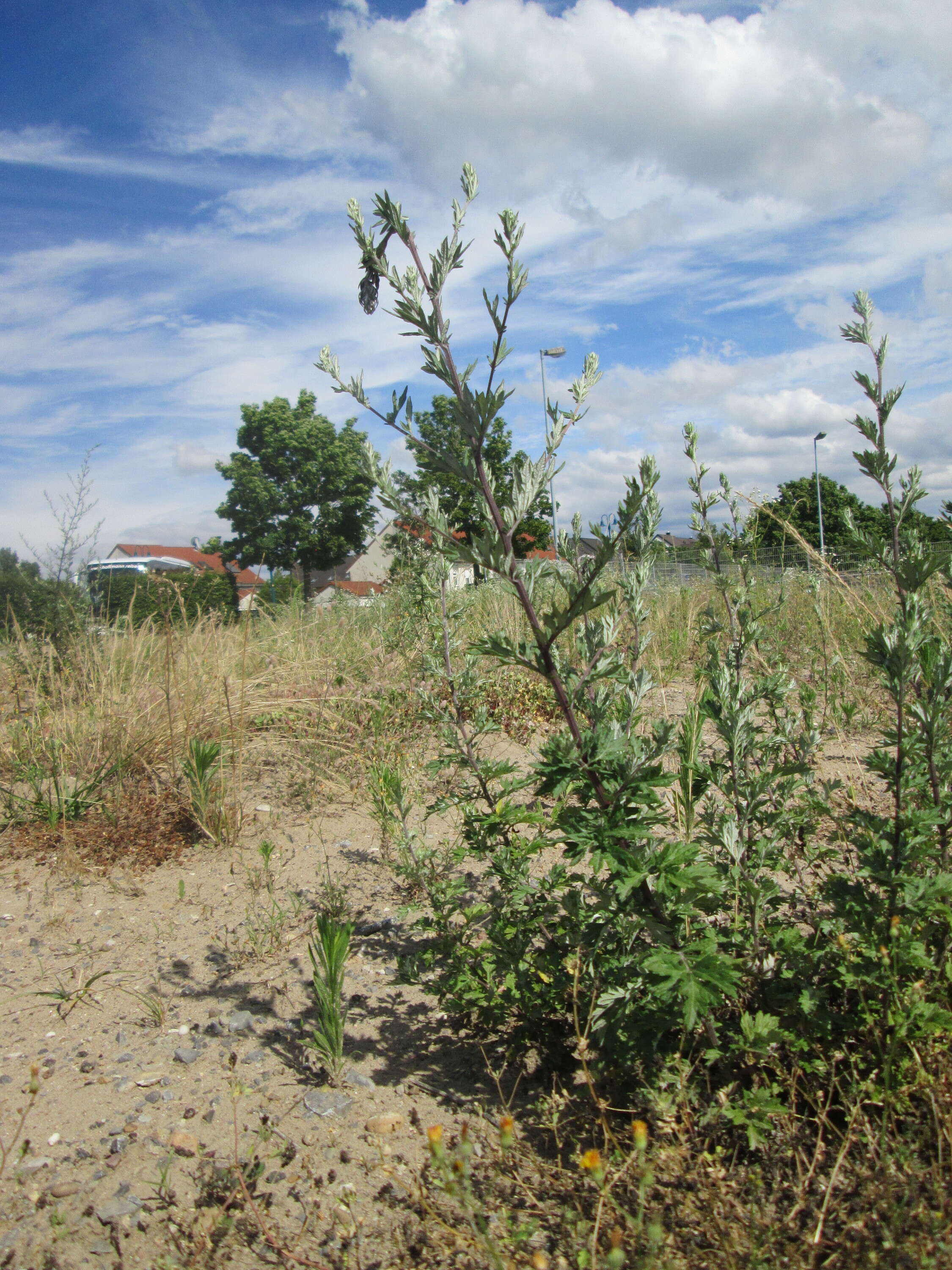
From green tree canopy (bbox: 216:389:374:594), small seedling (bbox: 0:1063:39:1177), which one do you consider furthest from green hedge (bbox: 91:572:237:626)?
green tree canopy (bbox: 216:389:374:594)

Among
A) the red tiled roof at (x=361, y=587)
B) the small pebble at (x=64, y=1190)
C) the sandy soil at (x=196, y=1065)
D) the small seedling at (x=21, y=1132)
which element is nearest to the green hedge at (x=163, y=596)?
the red tiled roof at (x=361, y=587)

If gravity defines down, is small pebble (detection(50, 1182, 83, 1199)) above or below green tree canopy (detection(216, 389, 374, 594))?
below

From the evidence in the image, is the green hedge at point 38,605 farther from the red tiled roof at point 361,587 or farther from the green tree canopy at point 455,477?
the green tree canopy at point 455,477

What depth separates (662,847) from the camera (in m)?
1.82

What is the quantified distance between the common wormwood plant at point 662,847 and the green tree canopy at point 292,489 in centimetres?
3501

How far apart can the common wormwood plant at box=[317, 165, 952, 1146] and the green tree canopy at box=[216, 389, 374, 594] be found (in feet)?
115

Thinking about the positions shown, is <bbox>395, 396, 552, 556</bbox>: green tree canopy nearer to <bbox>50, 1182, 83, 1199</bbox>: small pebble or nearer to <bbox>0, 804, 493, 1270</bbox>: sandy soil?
<bbox>0, 804, 493, 1270</bbox>: sandy soil

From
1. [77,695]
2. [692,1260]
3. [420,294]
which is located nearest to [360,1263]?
[692,1260]

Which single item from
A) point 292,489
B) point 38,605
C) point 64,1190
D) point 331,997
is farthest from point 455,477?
point 292,489

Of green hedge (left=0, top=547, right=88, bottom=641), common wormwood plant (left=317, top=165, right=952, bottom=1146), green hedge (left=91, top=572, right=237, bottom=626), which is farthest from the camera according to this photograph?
green hedge (left=0, top=547, right=88, bottom=641)

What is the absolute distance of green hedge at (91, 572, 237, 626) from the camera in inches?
198

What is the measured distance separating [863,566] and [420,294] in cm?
517

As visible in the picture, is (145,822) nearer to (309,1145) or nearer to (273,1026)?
(273,1026)

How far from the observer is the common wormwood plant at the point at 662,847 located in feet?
5.35
